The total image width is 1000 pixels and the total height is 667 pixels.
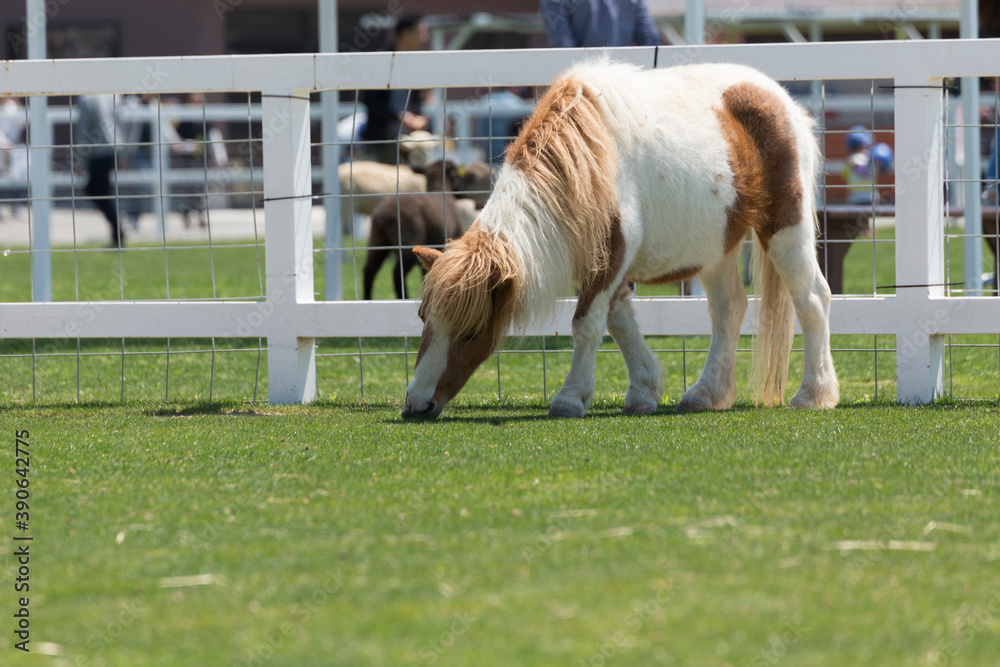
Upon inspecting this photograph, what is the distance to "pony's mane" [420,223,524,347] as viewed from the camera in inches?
158

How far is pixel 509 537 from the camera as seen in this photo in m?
2.66

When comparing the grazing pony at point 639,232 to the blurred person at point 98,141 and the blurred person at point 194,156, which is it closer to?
the blurred person at point 98,141

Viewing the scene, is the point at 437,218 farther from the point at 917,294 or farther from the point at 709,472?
the point at 709,472

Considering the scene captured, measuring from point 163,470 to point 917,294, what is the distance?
9.90ft

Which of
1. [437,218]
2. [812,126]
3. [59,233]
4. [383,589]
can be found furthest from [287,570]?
[59,233]

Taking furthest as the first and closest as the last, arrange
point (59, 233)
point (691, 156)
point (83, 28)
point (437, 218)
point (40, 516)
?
1. point (83, 28)
2. point (59, 233)
3. point (437, 218)
4. point (691, 156)
5. point (40, 516)

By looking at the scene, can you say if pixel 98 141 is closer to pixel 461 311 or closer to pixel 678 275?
pixel 678 275

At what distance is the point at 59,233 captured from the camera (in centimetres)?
1783

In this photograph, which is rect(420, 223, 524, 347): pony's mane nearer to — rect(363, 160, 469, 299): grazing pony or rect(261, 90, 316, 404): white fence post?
rect(261, 90, 316, 404): white fence post

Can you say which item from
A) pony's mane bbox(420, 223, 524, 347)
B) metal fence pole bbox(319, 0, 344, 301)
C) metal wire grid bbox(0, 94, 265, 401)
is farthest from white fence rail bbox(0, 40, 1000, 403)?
metal fence pole bbox(319, 0, 344, 301)

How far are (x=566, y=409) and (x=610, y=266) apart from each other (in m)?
0.55

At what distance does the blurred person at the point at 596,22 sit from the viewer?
6.17 m

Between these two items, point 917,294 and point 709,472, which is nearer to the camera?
point 709,472

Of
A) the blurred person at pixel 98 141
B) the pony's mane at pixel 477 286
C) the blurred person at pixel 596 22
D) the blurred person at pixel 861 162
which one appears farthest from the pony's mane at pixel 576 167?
the blurred person at pixel 861 162
